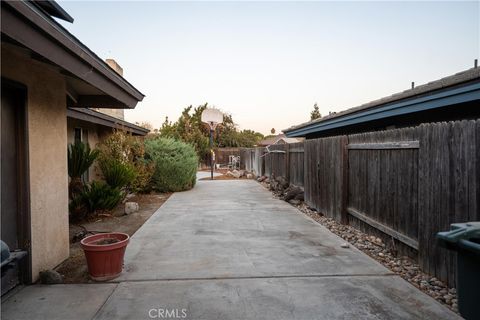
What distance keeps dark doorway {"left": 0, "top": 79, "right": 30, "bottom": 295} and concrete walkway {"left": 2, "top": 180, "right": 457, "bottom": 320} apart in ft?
0.99

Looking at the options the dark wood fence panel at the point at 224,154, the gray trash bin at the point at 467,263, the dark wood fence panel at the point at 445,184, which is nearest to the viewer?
the gray trash bin at the point at 467,263

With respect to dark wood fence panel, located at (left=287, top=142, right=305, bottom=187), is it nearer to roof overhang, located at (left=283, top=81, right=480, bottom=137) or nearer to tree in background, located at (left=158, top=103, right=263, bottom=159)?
roof overhang, located at (left=283, top=81, right=480, bottom=137)

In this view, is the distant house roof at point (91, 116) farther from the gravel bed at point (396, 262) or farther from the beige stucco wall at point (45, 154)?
the gravel bed at point (396, 262)

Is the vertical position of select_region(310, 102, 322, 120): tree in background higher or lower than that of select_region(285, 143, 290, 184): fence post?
higher

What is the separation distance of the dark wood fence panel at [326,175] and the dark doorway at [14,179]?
5583 millimetres

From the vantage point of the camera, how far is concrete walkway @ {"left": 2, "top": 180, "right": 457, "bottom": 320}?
2973mm

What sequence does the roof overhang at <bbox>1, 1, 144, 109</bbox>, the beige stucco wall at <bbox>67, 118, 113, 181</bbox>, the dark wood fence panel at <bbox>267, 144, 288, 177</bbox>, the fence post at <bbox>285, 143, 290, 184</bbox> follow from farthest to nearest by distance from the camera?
the dark wood fence panel at <bbox>267, 144, 288, 177</bbox>
the fence post at <bbox>285, 143, 290, 184</bbox>
the beige stucco wall at <bbox>67, 118, 113, 181</bbox>
the roof overhang at <bbox>1, 1, 144, 109</bbox>

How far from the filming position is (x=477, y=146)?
3146 mm

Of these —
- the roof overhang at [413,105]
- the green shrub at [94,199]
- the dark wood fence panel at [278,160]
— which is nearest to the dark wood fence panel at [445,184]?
the roof overhang at [413,105]

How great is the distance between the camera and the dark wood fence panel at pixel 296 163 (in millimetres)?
9969

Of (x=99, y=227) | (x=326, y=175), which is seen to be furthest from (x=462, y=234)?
(x=99, y=227)

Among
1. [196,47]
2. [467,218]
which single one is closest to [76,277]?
[467,218]

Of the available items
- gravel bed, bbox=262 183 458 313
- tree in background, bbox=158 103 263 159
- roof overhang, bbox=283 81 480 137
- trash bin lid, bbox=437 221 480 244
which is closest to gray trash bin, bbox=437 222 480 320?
trash bin lid, bbox=437 221 480 244

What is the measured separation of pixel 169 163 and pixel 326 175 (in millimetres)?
6921
